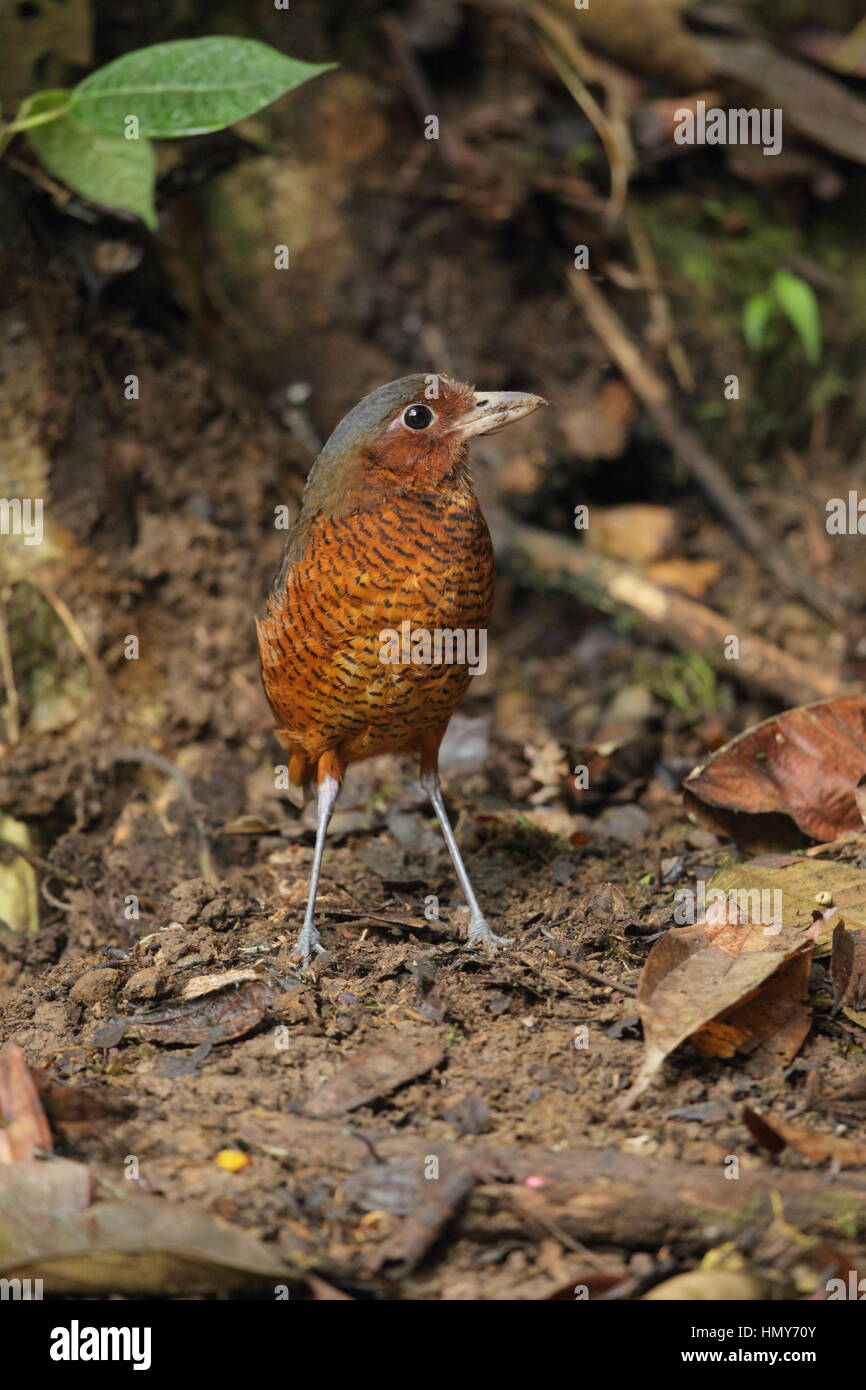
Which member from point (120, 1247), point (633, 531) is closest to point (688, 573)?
point (633, 531)

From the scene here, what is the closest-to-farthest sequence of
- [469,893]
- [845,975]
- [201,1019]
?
[845,975]
[201,1019]
[469,893]

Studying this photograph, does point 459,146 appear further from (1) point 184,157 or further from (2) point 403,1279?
(2) point 403,1279

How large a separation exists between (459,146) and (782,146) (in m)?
1.57

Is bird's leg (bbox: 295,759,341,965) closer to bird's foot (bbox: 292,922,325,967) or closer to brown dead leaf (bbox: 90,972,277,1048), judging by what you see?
bird's foot (bbox: 292,922,325,967)

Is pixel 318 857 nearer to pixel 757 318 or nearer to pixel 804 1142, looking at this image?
pixel 804 1142

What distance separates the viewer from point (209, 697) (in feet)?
17.7

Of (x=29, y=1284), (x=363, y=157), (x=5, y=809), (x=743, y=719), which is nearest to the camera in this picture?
(x=29, y=1284)

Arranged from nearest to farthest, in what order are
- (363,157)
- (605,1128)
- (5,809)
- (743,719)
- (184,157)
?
(605,1128)
(5,809)
(184,157)
(743,719)
(363,157)

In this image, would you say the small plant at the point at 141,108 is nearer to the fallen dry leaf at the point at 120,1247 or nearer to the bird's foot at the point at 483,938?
the bird's foot at the point at 483,938

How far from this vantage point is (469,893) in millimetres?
4078

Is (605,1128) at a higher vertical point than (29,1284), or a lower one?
higher

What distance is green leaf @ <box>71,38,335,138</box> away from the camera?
4422 millimetres

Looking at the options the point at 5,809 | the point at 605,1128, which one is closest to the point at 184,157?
the point at 5,809

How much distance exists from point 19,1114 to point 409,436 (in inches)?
85.1
